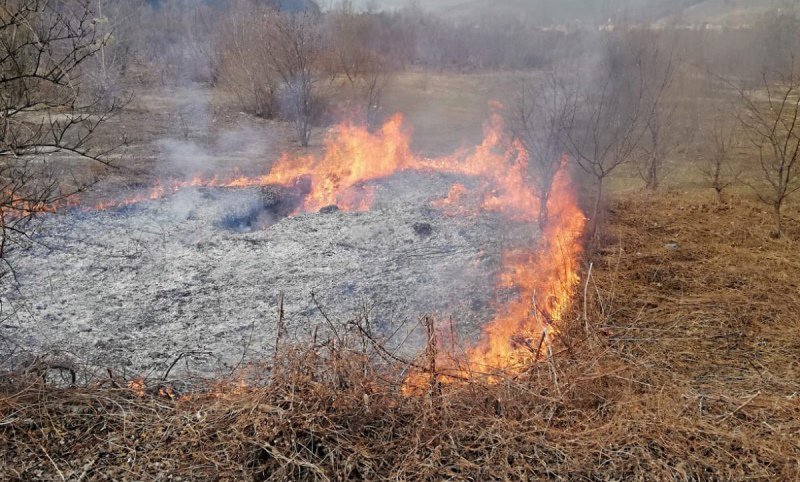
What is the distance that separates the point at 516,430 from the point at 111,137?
14227 millimetres

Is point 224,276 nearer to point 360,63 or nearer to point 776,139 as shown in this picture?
point 776,139

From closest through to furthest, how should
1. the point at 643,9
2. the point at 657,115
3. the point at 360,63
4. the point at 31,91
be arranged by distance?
the point at 31,91 < the point at 657,115 < the point at 643,9 < the point at 360,63

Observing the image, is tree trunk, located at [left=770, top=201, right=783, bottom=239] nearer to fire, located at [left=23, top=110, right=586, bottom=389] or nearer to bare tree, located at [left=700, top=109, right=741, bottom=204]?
bare tree, located at [left=700, top=109, right=741, bottom=204]

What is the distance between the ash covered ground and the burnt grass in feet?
3.06

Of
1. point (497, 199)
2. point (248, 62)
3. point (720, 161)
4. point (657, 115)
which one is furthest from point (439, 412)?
point (248, 62)

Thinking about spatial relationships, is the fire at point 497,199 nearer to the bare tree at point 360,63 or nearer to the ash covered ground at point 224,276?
the ash covered ground at point 224,276

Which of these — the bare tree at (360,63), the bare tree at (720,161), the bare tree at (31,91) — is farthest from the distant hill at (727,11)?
the bare tree at (31,91)

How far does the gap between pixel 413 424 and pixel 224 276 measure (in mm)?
4079

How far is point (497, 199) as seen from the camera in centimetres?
938

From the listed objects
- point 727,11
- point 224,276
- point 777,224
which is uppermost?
point 727,11

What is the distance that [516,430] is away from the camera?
11.9 feet

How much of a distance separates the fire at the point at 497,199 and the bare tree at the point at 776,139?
9.48ft

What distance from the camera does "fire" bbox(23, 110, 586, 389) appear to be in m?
5.59

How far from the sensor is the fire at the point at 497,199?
5.59 meters
